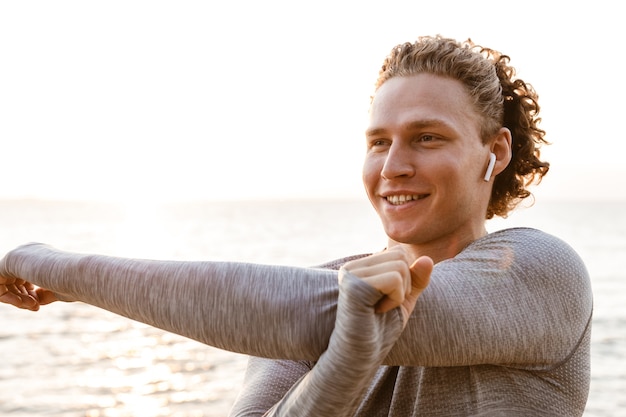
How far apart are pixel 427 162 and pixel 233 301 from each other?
989mm

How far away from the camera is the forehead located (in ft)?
7.51

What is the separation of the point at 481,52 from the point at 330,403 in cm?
167

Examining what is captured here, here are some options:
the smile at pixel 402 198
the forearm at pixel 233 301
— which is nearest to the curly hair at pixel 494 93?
the smile at pixel 402 198

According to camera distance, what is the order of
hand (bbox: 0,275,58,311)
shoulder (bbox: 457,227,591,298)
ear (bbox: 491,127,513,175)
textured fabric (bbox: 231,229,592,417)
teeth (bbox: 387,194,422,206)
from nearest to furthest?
textured fabric (bbox: 231,229,592,417)
shoulder (bbox: 457,227,591,298)
hand (bbox: 0,275,58,311)
teeth (bbox: 387,194,422,206)
ear (bbox: 491,127,513,175)

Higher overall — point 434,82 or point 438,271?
point 434,82

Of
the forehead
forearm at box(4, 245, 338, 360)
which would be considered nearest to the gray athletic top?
forearm at box(4, 245, 338, 360)

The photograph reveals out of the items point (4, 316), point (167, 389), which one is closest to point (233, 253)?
point (4, 316)

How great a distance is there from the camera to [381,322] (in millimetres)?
1406

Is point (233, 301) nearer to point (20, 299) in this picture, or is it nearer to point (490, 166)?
point (20, 299)

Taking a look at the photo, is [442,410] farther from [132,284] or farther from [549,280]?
[132,284]

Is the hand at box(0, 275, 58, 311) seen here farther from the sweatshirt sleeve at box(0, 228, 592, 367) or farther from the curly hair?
the curly hair

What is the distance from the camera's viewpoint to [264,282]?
1.50 metres

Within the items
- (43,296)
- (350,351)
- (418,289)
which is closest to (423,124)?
(418,289)

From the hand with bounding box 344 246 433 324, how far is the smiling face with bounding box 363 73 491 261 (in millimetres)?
895
